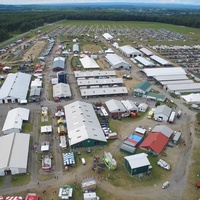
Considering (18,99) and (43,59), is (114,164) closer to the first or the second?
(18,99)

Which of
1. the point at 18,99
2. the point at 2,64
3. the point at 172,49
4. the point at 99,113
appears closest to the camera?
the point at 99,113

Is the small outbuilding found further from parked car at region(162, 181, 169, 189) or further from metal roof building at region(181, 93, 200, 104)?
parked car at region(162, 181, 169, 189)

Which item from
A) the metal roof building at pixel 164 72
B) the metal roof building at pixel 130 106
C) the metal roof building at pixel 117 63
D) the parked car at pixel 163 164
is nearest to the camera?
the parked car at pixel 163 164

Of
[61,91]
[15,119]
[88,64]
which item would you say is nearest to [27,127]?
[15,119]

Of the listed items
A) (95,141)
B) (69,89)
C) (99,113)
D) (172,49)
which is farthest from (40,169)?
(172,49)

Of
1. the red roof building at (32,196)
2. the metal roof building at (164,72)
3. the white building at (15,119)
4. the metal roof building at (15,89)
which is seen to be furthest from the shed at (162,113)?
the metal roof building at (15,89)

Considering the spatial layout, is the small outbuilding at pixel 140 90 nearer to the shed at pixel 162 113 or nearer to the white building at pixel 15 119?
the shed at pixel 162 113

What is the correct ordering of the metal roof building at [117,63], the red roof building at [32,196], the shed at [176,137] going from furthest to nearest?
the metal roof building at [117,63], the shed at [176,137], the red roof building at [32,196]

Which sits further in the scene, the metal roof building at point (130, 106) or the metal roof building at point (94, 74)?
the metal roof building at point (94, 74)
